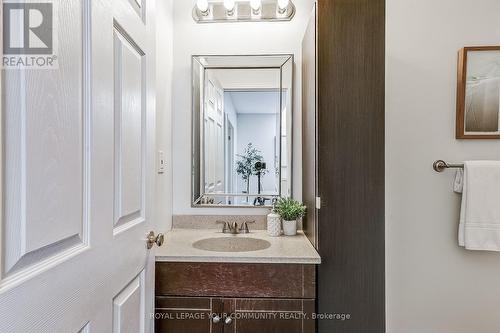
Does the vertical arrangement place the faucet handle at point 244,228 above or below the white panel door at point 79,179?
below

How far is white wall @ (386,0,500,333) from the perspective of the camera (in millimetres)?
1586

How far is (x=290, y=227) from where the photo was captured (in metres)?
1.63

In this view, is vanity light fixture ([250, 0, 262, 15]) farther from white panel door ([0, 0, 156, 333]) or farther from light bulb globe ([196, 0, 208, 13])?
white panel door ([0, 0, 156, 333])

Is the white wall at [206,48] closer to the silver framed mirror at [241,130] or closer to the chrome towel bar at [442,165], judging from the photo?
the silver framed mirror at [241,130]

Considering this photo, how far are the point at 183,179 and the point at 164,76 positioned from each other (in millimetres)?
617

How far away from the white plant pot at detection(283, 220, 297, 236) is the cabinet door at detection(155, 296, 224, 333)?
55 centimetres

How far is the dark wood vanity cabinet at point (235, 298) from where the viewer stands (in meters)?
1.27

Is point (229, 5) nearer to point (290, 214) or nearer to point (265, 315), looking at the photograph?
point (290, 214)

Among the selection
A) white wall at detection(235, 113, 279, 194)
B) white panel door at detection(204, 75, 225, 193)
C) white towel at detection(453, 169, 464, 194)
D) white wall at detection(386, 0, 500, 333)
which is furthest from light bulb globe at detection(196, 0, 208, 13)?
white towel at detection(453, 169, 464, 194)

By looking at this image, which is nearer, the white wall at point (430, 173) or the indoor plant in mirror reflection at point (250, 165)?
the white wall at point (430, 173)

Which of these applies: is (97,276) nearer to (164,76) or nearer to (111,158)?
(111,158)

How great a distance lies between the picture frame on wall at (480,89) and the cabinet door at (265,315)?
4.31 ft

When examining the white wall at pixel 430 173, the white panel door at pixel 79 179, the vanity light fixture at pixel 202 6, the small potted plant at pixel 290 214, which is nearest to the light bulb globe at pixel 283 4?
the vanity light fixture at pixel 202 6

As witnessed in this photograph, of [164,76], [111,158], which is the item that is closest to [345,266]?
[111,158]
